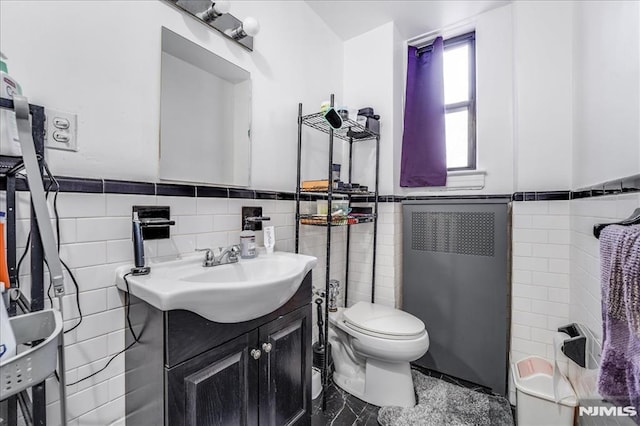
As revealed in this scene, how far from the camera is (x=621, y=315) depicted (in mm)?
629

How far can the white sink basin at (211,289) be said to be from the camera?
75 cm

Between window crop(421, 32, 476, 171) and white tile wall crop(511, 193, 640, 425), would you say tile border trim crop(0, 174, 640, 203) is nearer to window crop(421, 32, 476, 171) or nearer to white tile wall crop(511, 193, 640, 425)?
white tile wall crop(511, 193, 640, 425)

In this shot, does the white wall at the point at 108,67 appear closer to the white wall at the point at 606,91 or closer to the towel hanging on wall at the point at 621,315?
the towel hanging on wall at the point at 621,315

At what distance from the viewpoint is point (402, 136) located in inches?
83.4

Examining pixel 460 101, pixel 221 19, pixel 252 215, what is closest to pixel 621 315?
pixel 252 215

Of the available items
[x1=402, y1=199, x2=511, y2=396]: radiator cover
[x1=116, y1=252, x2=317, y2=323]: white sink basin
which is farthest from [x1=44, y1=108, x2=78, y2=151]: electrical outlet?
[x1=402, y1=199, x2=511, y2=396]: radiator cover

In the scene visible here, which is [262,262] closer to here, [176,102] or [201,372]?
[201,372]

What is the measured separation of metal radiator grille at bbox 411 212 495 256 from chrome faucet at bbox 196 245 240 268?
129cm

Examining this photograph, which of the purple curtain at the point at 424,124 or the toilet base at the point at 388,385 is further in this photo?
the purple curtain at the point at 424,124

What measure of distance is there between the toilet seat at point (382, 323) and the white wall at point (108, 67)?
91 cm

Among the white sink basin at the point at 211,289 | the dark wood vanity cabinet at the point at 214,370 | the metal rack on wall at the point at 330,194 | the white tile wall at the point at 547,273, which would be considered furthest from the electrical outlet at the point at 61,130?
the white tile wall at the point at 547,273

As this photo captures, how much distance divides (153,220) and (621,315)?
A: 4.34ft

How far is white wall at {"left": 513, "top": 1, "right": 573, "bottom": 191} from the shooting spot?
4.93 ft

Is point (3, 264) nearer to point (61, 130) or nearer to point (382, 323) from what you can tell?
point (61, 130)
